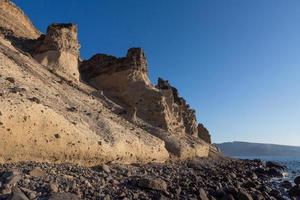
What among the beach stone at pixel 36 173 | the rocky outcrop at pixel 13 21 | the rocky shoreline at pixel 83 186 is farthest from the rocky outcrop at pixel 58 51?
the beach stone at pixel 36 173

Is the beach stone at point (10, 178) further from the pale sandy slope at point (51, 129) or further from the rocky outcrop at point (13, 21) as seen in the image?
the rocky outcrop at point (13, 21)

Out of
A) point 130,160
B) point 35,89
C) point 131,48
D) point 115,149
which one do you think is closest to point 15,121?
point 35,89

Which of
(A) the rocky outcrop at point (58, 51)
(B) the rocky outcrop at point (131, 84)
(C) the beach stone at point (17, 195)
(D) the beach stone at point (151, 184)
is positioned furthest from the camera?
(B) the rocky outcrop at point (131, 84)

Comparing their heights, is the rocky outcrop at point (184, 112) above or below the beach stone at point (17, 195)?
above

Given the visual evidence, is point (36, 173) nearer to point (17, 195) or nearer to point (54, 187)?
point (54, 187)

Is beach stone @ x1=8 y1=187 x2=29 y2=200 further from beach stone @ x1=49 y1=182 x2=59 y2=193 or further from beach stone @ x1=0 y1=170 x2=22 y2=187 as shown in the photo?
beach stone @ x1=49 y1=182 x2=59 y2=193

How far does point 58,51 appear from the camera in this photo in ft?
137

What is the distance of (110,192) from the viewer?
1555 cm

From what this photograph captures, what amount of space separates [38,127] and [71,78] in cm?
2142

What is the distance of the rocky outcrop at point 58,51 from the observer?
40875 millimetres

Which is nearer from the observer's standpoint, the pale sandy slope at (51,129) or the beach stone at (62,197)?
the beach stone at (62,197)

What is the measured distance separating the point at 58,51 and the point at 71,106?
15.6 m

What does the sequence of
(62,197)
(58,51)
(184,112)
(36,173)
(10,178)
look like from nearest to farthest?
(62,197), (10,178), (36,173), (58,51), (184,112)

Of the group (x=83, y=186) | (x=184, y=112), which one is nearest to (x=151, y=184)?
(x=83, y=186)
